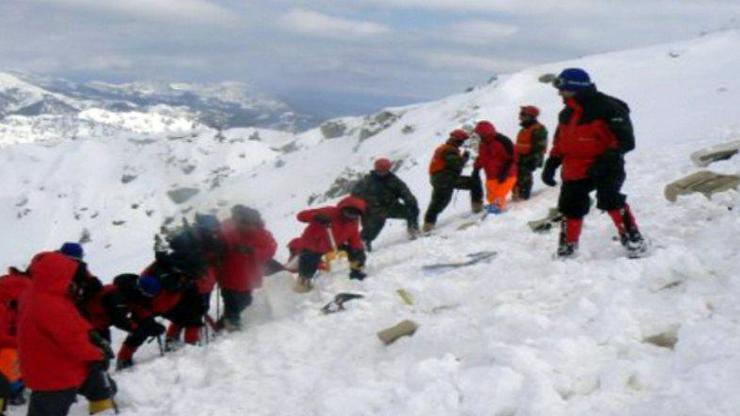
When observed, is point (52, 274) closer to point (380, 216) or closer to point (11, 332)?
point (11, 332)

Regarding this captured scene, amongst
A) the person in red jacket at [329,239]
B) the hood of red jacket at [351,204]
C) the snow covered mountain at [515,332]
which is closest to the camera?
the snow covered mountain at [515,332]

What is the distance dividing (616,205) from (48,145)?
100.0 m

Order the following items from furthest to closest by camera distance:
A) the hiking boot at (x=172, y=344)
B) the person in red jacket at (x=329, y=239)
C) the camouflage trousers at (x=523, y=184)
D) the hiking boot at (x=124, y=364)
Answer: the camouflage trousers at (x=523, y=184) < the person in red jacket at (x=329, y=239) < the hiking boot at (x=172, y=344) < the hiking boot at (x=124, y=364)

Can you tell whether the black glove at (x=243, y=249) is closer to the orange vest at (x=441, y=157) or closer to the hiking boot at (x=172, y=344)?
the hiking boot at (x=172, y=344)

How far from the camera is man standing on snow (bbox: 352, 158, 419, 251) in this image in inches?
487

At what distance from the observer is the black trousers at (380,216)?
12.4 metres

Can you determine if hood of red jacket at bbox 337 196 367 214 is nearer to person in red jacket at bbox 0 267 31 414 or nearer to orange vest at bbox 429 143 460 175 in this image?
orange vest at bbox 429 143 460 175

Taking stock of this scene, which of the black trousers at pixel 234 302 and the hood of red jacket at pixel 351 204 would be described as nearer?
the black trousers at pixel 234 302

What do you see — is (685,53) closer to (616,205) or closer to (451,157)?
(451,157)

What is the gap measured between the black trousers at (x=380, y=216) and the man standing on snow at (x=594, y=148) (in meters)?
4.82

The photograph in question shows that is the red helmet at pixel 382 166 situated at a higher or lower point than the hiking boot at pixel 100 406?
higher

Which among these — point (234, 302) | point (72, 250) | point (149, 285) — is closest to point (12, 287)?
point (72, 250)


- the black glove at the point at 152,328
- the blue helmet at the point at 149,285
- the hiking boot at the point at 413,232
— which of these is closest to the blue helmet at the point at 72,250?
the blue helmet at the point at 149,285

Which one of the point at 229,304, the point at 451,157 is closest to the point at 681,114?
the point at 451,157
